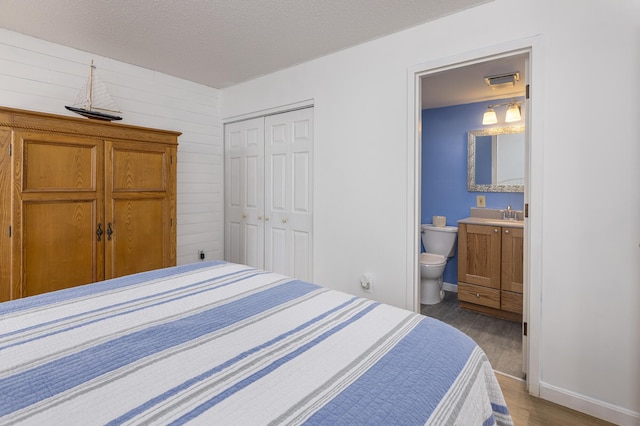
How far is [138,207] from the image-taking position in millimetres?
2768

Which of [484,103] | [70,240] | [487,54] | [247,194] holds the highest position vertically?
[484,103]

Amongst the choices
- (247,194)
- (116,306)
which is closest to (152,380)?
(116,306)

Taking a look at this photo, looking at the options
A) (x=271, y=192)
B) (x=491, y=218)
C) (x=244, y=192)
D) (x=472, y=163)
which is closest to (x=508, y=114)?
(x=472, y=163)

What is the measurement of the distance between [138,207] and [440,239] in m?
3.27

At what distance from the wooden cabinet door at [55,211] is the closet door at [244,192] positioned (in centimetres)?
153

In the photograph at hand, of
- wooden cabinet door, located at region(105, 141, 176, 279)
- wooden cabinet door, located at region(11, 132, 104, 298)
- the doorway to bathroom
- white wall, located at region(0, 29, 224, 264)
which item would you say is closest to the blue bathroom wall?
the doorway to bathroom

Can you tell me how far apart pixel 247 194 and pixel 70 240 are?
1.77m

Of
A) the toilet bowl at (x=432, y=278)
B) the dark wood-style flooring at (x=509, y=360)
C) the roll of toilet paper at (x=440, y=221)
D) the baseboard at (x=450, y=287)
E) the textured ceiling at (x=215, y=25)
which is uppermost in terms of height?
the textured ceiling at (x=215, y=25)

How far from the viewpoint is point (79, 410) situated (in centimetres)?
69

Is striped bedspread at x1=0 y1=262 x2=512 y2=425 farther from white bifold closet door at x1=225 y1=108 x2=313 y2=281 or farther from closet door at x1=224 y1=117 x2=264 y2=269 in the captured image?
closet door at x1=224 y1=117 x2=264 y2=269

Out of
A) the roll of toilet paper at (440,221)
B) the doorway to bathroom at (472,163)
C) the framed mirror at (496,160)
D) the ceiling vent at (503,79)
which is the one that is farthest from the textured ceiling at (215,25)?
the roll of toilet paper at (440,221)

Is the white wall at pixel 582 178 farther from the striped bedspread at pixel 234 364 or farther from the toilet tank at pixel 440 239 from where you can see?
the toilet tank at pixel 440 239

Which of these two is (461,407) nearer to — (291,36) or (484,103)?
(291,36)

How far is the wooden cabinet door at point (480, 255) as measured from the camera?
3.33m
